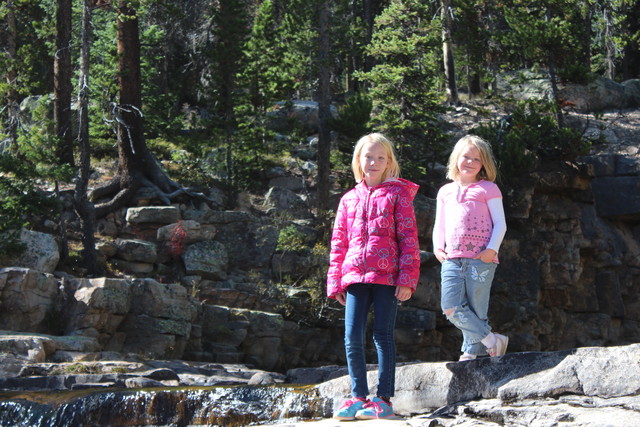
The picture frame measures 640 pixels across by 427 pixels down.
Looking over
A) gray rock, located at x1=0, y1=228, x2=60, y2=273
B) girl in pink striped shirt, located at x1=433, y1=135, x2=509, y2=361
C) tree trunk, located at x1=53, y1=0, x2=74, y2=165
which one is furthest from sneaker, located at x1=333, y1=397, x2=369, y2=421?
tree trunk, located at x1=53, y1=0, x2=74, y2=165

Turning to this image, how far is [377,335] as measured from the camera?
219 inches

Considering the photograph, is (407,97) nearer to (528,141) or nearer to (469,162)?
(528,141)

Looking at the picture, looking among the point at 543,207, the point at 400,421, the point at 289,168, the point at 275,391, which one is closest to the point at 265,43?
the point at 289,168

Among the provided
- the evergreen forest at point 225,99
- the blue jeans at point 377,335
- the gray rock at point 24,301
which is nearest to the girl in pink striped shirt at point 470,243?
the blue jeans at point 377,335

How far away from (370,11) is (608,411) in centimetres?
3057

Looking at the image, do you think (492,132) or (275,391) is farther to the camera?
(492,132)

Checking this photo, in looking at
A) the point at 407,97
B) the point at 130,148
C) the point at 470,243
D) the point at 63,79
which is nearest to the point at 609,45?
the point at 407,97

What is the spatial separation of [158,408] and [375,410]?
254 centimetres

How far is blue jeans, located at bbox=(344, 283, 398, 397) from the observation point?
556 centimetres

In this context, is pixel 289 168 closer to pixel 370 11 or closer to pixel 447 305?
pixel 370 11

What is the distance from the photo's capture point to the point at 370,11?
33812 millimetres

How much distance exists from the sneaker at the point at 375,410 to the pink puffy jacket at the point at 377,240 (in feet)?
2.66

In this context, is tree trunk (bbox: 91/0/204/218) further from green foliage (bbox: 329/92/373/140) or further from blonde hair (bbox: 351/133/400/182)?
blonde hair (bbox: 351/133/400/182)

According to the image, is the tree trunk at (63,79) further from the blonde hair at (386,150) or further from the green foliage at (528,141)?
the blonde hair at (386,150)
